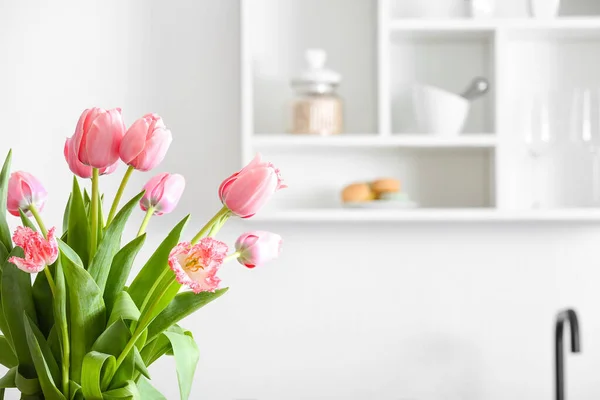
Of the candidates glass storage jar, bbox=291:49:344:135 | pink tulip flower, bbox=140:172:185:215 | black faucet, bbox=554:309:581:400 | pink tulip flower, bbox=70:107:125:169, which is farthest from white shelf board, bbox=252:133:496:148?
pink tulip flower, bbox=70:107:125:169

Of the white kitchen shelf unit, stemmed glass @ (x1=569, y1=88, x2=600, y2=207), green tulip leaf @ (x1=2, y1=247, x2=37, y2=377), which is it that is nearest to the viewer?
green tulip leaf @ (x1=2, y1=247, x2=37, y2=377)

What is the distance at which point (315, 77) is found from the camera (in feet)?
5.08

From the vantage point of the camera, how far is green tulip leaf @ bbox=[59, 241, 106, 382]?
782 millimetres

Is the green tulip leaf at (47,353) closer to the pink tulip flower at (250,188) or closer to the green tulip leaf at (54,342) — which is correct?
the green tulip leaf at (54,342)

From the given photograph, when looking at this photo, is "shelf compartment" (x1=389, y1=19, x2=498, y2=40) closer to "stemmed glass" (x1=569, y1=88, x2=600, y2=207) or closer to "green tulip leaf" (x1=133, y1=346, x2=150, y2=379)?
"stemmed glass" (x1=569, y1=88, x2=600, y2=207)

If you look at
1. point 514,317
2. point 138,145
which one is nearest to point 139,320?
point 138,145

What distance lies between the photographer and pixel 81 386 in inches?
31.2

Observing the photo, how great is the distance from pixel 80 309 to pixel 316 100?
87cm

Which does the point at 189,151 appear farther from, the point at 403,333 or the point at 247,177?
the point at 247,177

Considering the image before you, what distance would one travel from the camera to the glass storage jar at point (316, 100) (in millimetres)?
1553

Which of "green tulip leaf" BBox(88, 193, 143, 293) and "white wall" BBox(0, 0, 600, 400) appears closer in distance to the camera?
"green tulip leaf" BBox(88, 193, 143, 293)

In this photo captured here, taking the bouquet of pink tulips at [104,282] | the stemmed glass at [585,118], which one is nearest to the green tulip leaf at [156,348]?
the bouquet of pink tulips at [104,282]

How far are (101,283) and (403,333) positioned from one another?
1032mm

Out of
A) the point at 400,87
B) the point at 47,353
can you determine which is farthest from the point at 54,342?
the point at 400,87
